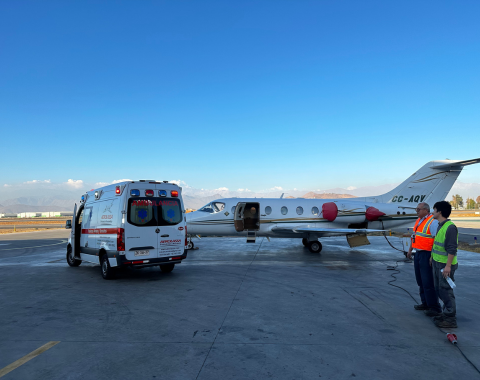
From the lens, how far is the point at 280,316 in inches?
235

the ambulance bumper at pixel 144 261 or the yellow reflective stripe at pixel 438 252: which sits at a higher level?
the yellow reflective stripe at pixel 438 252

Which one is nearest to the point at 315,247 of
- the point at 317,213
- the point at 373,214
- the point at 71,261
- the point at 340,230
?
the point at 340,230

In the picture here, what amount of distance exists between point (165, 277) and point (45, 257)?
8.30m

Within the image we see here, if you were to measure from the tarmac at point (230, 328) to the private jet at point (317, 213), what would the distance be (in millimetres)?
5735

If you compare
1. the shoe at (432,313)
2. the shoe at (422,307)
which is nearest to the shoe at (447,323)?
the shoe at (432,313)

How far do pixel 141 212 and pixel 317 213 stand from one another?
10152 mm

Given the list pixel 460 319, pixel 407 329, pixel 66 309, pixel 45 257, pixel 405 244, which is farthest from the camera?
pixel 45 257

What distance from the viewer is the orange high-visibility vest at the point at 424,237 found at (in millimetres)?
5965

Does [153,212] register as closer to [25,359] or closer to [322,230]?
[25,359]

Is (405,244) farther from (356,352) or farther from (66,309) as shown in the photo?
(66,309)

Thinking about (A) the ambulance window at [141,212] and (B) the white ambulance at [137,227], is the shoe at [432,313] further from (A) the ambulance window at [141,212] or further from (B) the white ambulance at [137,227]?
(A) the ambulance window at [141,212]

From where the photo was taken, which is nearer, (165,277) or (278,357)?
(278,357)

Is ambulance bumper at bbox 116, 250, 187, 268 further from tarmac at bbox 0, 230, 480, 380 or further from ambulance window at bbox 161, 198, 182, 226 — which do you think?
ambulance window at bbox 161, 198, 182, 226

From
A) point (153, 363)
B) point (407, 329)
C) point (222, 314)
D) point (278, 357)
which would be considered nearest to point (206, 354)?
point (153, 363)
